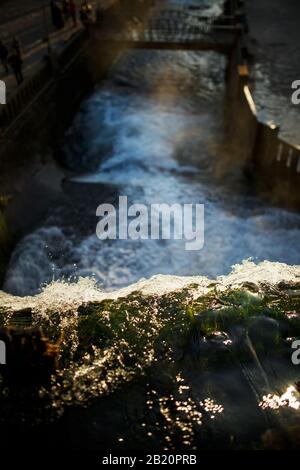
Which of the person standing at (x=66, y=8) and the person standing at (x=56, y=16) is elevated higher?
the person standing at (x=66, y=8)

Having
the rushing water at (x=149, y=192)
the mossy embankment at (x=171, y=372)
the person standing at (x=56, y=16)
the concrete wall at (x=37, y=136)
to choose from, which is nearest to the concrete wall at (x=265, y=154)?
the rushing water at (x=149, y=192)

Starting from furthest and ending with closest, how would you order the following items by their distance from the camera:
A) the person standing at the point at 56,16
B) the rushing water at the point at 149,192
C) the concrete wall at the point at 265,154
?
the person standing at the point at 56,16, the concrete wall at the point at 265,154, the rushing water at the point at 149,192

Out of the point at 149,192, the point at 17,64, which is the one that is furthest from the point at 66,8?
the point at 149,192

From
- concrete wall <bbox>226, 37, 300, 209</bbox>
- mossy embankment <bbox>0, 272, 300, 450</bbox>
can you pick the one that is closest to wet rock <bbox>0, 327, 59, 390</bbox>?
mossy embankment <bbox>0, 272, 300, 450</bbox>

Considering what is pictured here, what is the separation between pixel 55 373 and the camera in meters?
4.45

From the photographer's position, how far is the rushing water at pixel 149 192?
31.4 feet

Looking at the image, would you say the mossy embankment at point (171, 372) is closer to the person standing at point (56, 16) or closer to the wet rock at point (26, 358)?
the wet rock at point (26, 358)

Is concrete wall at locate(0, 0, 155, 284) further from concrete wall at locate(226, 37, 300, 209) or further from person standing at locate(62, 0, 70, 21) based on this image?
concrete wall at locate(226, 37, 300, 209)

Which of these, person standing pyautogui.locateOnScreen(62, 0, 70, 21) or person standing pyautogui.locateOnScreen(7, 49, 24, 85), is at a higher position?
person standing pyautogui.locateOnScreen(62, 0, 70, 21)

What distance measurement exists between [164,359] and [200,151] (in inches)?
471

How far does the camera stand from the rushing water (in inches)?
376

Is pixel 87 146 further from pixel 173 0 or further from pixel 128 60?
pixel 173 0

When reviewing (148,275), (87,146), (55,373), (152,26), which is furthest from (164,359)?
(152,26)

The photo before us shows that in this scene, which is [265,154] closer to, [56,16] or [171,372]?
[171,372]
